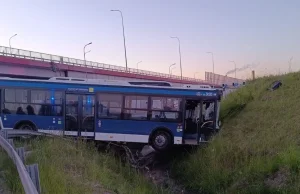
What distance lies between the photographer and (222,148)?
46.3 ft

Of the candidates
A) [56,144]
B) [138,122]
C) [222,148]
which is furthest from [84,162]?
[138,122]

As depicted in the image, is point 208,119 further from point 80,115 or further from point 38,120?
point 38,120

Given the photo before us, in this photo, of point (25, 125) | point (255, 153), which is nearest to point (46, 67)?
point (25, 125)

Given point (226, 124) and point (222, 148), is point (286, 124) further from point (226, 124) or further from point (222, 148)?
point (226, 124)

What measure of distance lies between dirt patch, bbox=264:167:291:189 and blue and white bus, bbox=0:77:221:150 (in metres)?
6.41

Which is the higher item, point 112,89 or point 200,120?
point 112,89

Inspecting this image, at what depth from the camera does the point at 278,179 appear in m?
10.3

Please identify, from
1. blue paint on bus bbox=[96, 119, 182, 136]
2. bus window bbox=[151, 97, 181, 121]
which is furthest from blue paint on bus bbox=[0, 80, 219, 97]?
blue paint on bus bbox=[96, 119, 182, 136]

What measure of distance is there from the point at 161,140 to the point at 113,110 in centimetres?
256

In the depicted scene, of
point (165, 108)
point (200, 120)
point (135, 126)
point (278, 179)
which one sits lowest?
point (278, 179)

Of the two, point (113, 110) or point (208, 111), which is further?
point (208, 111)

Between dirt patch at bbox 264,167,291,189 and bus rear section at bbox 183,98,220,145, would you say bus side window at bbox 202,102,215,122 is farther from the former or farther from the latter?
dirt patch at bbox 264,167,291,189

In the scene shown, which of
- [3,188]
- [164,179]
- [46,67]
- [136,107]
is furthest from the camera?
[46,67]

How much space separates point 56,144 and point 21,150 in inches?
148
